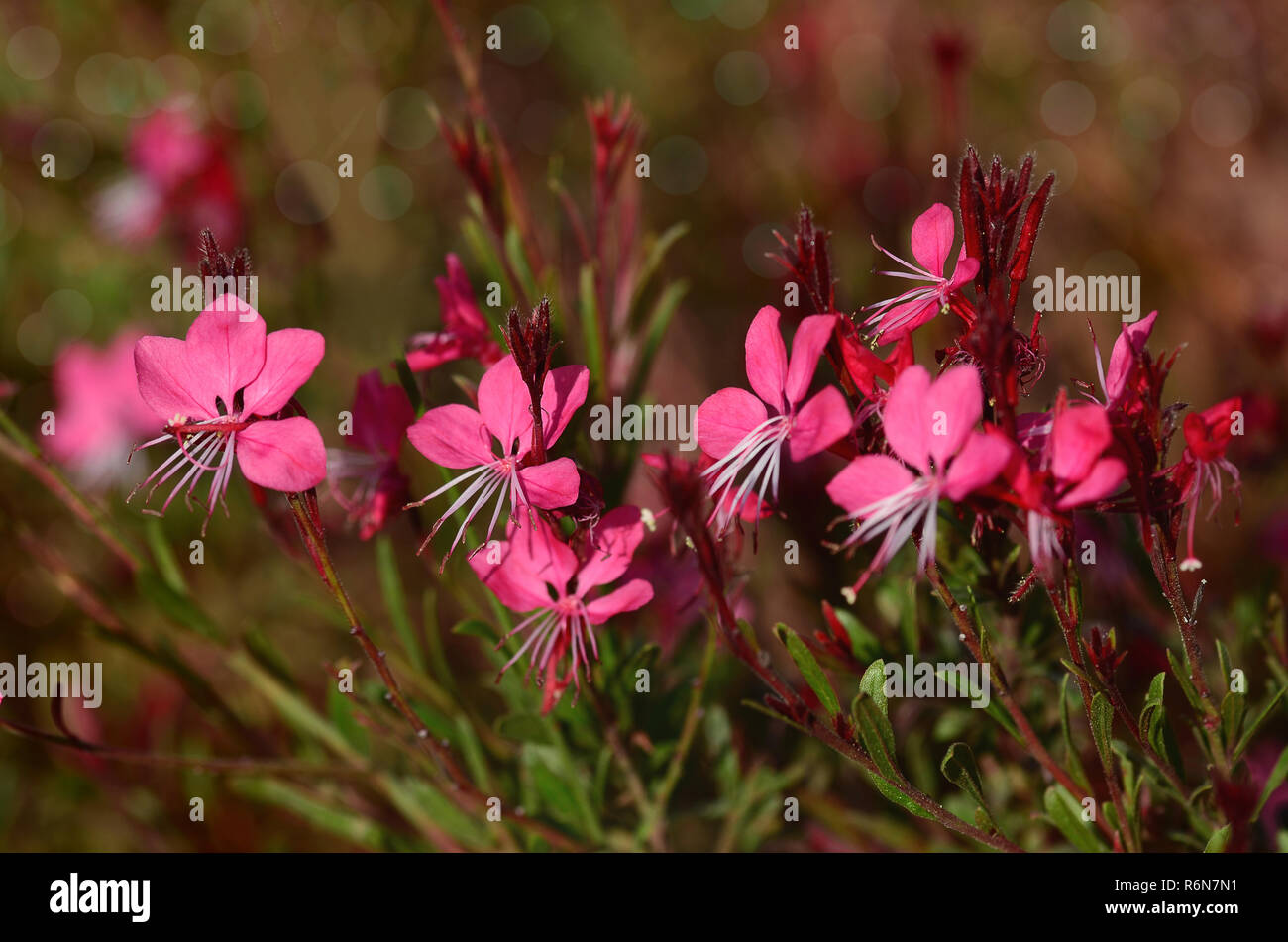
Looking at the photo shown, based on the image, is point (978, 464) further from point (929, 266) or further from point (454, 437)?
point (454, 437)

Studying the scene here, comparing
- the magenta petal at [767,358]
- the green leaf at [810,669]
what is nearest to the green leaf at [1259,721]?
the green leaf at [810,669]

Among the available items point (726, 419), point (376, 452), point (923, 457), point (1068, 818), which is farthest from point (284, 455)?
point (1068, 818)

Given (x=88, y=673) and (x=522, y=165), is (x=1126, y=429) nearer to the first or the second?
(x=88, y=673)

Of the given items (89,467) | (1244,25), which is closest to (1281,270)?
(1244,25)

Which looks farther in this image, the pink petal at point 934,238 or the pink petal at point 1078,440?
the pink petal at point 934,238

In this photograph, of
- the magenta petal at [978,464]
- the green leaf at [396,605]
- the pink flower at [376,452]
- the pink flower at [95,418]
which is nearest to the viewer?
the magenta petal at [978,464]

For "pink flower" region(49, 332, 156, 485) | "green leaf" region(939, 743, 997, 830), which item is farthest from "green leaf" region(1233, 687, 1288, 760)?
"pink flower" region(49, 332, 156, 485)

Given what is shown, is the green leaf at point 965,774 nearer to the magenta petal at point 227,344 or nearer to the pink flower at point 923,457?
the pink flower at point 923,457
